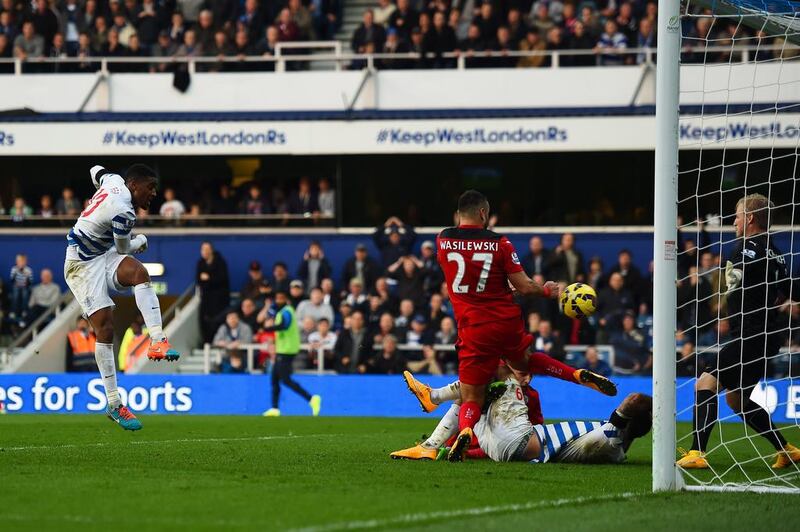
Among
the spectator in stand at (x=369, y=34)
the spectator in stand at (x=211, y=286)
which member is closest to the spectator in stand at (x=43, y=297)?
the spectator in stand at (x=211, y=286)

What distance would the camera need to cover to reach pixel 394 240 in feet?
79.3

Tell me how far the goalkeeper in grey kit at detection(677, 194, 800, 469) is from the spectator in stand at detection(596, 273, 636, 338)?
11.6 m

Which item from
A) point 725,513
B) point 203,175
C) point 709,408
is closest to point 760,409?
point 709,408

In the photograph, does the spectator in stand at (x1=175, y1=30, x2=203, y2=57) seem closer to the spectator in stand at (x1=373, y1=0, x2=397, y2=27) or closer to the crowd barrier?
the spectator in stand at (x1=373, y1=0, x2=397, y2=27)

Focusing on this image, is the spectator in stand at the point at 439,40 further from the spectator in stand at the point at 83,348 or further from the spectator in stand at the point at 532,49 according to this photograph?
the spectator in stand at the point at 83,348

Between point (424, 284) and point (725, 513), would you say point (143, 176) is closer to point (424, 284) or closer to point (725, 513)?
point (725, 513)

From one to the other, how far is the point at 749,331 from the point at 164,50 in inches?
761

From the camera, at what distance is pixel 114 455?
10.3 metres

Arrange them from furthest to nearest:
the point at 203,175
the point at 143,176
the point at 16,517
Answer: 1. the point at 203,175
2. the point at 143,176
3. the point at 16,517

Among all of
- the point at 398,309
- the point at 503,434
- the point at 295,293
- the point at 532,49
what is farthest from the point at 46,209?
the point at 503,434

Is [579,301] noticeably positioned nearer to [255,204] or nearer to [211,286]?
[211,286]

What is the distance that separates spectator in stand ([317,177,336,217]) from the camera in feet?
88.3

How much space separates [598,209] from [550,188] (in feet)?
3.48

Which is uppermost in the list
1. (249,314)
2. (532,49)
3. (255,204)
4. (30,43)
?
(30,43)
